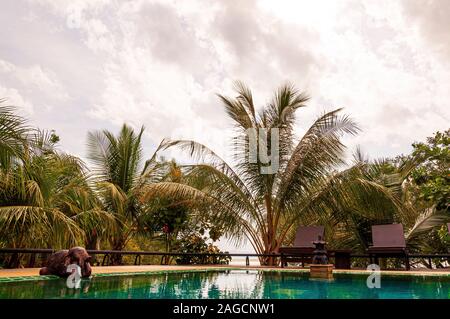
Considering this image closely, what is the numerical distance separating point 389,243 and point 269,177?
11.0ft

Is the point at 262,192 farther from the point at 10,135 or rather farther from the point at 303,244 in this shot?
the point at 10,135

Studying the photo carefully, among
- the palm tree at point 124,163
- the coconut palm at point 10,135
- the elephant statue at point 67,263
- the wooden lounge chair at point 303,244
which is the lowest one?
the elephant statue at point 67,263

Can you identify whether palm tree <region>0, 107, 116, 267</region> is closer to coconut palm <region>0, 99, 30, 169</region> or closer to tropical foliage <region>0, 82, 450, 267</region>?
coconut palm <region>0, 99, 30, 169</region>

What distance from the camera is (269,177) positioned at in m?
9.87

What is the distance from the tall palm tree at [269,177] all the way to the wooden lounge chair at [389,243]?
1.18 meters

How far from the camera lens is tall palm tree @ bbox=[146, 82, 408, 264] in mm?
9672

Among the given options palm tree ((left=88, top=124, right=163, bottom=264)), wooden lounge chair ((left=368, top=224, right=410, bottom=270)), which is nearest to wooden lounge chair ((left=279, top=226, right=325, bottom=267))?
wooden lounge chair ((left=368, top=224, right=410, bottom=270))

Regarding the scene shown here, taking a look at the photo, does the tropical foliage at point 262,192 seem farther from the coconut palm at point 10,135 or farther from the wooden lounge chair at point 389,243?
the coconut palm at point 10,135

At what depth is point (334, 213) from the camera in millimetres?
9906

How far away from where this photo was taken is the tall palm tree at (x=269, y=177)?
31.7 ft

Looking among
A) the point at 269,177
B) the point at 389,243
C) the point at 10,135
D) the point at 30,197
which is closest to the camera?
the point at 10,135

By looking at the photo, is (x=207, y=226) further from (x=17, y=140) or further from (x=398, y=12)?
(x=398, y=12)

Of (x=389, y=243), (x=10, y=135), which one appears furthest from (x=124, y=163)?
(x=389, y=243)

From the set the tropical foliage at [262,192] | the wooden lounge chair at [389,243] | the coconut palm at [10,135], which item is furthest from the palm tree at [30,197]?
the wooden lounge chair at [389,243]
